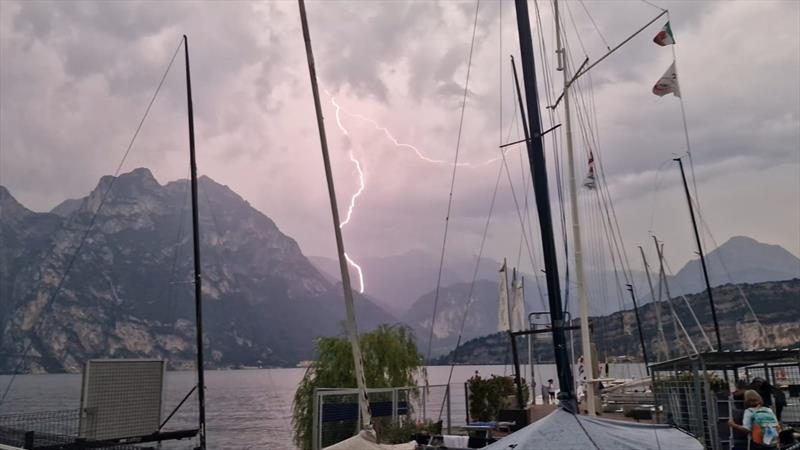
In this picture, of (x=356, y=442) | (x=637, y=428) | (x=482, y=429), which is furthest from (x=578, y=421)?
(x=482, y=429)

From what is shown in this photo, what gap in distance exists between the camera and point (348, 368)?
2752 centimetres

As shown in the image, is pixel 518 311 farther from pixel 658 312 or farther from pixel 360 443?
pixel 658 312

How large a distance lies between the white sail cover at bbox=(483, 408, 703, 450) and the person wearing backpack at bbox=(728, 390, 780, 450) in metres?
2.35

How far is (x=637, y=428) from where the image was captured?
10453 millimetres

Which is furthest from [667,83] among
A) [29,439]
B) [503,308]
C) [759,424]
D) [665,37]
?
[29,439]

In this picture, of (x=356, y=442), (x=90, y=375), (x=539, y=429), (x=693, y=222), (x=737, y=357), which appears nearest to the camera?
(x=539, y=429)

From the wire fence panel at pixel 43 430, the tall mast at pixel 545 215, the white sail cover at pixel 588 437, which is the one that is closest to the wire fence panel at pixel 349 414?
the wire fence panel at pixel 43 430

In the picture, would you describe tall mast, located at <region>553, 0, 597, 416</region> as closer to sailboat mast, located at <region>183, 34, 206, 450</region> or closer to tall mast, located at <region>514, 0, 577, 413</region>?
tall mast, located at <region>514, 0, 577, 413</region>

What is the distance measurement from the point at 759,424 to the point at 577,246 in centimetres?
805

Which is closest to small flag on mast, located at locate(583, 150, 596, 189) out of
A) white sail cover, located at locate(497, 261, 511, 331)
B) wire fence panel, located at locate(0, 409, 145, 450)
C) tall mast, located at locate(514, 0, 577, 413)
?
white sail cover, located at locate(497, 261, 511, 331)

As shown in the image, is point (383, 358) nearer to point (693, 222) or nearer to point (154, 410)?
point (154, 410)

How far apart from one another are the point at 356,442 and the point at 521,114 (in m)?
20.1

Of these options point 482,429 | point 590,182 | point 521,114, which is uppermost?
point 521,114

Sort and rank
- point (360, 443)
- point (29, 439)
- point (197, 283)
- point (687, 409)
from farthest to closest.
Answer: point (197, 283) → point (687, 409) → point (29, 439) → point (360, 443)
